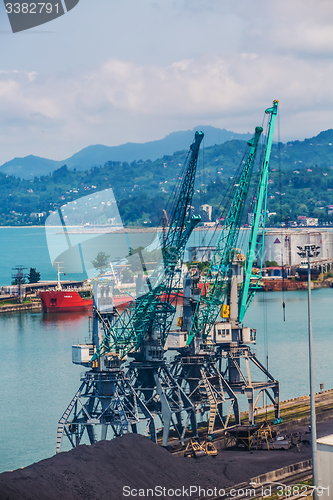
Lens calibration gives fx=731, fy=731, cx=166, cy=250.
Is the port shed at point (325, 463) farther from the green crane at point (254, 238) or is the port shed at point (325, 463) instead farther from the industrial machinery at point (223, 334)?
the green crane at point (254, 238)

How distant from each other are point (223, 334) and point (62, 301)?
51.4 m

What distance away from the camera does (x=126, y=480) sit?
2394cm

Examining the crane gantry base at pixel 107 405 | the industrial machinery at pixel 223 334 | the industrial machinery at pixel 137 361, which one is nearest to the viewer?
the crane gantry base at pixel 107 405

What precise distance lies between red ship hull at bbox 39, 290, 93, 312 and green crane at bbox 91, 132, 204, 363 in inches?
2022

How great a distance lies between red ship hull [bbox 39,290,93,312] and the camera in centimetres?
8606

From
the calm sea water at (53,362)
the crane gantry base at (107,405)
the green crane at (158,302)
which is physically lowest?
the calm sea water at (53,362)

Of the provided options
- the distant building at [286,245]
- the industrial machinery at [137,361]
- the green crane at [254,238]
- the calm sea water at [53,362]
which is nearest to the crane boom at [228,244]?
the green crane at [254,238]

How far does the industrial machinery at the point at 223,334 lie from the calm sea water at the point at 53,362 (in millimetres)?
2231

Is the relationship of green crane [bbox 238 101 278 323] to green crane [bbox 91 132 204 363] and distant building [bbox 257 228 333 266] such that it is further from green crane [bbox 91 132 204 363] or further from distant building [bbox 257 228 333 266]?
distant building [bbox 257 228 333 266]

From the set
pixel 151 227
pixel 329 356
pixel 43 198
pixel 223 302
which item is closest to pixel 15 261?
pixel 151 227

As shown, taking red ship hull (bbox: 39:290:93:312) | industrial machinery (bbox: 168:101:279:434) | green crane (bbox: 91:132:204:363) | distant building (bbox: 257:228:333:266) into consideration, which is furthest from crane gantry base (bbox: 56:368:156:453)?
distant building (bbox: 257:228:333:266)

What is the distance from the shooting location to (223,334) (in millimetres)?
37156

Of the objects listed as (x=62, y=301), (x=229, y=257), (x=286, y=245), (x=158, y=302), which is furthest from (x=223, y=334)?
(x=286, y=245)

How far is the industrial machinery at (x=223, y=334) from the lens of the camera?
118 ft
